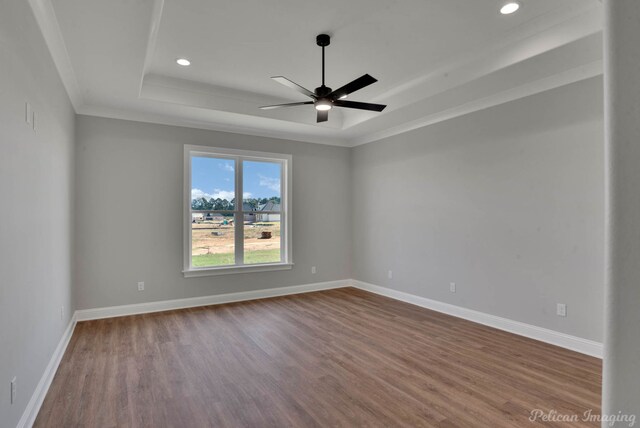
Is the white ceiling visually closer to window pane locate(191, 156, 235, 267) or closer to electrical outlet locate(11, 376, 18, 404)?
window pane locate(191, 156, 235, 267)

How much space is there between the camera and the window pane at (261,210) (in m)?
5.77

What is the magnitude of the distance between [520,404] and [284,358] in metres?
1.96

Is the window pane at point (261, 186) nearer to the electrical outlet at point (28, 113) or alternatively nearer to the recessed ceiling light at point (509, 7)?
the electrical outlet at point (28, 113)

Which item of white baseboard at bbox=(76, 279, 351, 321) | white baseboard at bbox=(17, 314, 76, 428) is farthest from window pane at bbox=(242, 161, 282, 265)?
white baseboard at bbox=(17, 314, 76, 428)

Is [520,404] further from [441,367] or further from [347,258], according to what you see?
[347,258]

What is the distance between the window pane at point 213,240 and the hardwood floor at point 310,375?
1111mm

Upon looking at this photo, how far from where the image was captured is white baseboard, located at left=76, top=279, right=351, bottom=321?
4562mm

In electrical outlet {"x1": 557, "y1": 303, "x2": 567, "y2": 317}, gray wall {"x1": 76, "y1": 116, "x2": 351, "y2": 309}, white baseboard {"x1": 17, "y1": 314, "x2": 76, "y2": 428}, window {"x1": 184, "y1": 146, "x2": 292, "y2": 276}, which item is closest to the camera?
white baseboard {"x1": 17, "y1": 314, "x2": 76, "y2": 428}

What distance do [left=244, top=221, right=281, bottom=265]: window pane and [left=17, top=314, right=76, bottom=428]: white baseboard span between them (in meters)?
2.66

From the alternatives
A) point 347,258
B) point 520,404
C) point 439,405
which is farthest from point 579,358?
point 347,258

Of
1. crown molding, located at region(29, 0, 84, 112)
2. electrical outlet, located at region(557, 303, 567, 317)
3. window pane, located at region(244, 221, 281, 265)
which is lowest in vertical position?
electrical outlet, located at region(557, 303, 567, 317)

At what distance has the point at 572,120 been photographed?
11.6 ft

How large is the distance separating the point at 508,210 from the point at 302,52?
294cm

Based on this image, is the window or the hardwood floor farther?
the window
